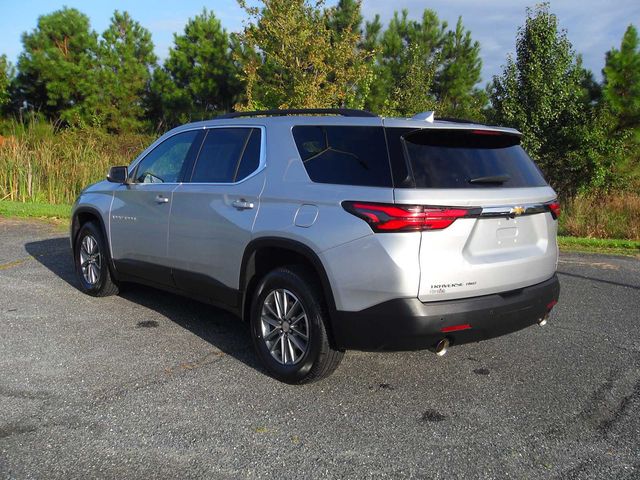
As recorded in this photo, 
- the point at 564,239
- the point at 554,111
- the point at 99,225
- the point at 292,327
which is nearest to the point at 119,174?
the point at 99,225

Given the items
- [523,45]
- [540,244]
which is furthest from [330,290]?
[523,45]

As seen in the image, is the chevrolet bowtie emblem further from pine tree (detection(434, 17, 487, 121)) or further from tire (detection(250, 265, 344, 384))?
pine tree (detection(434, 17, 487, 121))

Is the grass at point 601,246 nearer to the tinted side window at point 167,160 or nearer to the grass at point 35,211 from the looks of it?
the tinted side window at point 167,160

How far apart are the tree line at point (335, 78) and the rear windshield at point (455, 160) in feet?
37.4

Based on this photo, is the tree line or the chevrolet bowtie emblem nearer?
the chevrolet bowtie emblem

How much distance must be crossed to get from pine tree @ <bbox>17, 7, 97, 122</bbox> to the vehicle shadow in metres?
20.5

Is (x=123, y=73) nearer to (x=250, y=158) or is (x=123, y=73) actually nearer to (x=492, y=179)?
(x=250, y=158)

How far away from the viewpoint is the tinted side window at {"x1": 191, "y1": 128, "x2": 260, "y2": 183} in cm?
475

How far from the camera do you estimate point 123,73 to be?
2680 cm

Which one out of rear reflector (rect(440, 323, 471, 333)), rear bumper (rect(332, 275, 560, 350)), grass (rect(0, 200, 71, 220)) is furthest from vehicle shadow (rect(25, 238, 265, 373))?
grass (rect(0, 200, 71, 220))

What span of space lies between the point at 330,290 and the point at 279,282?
1.67 ft

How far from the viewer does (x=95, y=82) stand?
26.1m

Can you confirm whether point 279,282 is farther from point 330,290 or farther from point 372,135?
point 372,135

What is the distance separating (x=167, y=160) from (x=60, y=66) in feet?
77.0
